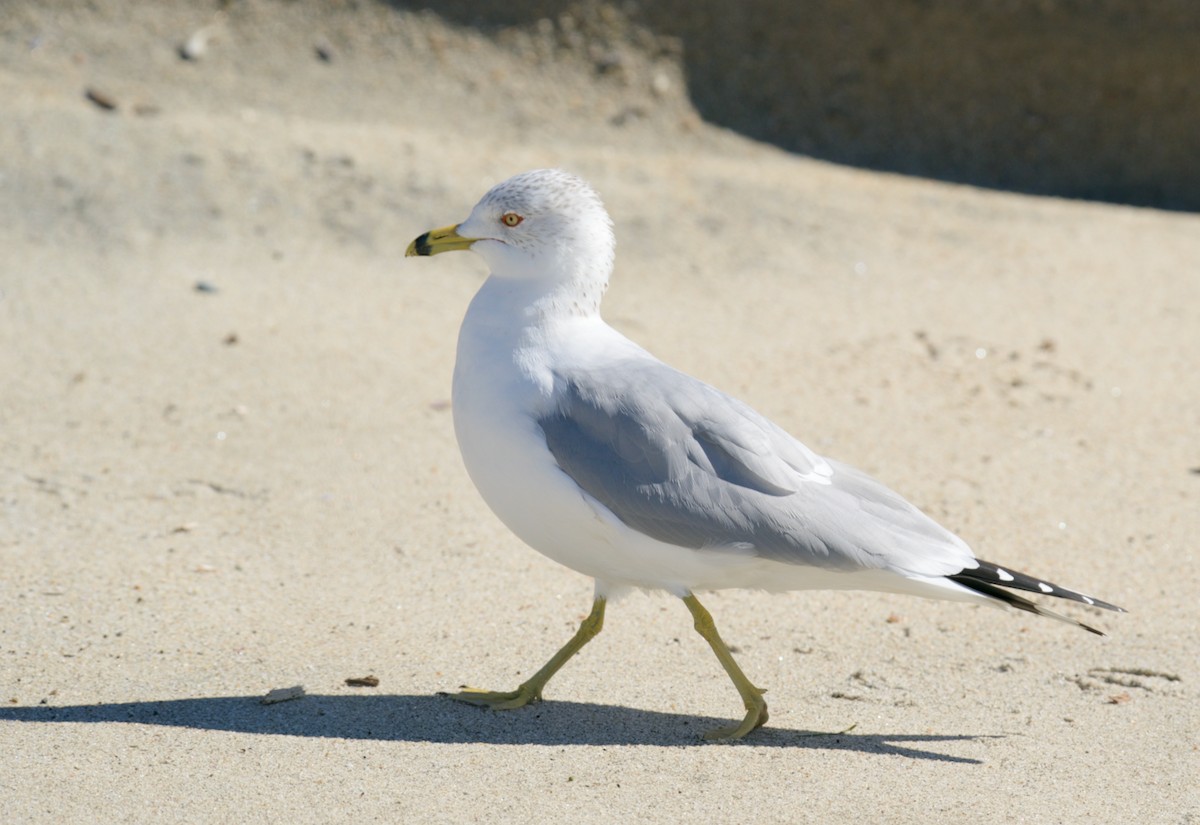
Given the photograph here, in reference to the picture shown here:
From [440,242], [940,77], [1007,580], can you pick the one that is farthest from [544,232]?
[940,77]

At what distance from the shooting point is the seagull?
351 centimetres

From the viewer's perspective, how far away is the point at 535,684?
3834 mm

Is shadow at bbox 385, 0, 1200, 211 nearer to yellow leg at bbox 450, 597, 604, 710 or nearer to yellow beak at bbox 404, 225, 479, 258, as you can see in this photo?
yellow beak at bbox 404, 225, 479, 258

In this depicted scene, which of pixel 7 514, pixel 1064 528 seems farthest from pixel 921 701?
pixel 7 514

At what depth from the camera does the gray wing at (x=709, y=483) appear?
11.5 feet

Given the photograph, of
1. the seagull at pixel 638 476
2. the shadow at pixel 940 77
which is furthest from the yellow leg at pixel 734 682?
the shadow at pixel 940 77

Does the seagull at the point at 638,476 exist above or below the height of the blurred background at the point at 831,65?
below

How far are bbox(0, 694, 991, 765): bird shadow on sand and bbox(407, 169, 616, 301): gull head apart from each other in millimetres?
1182

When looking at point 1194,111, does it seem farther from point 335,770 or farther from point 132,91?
point 335,770

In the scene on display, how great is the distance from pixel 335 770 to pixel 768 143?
22.6 ft

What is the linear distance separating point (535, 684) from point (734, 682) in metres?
0.55

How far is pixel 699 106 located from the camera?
31.3 ft

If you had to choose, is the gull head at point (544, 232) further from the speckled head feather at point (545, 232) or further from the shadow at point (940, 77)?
the shadow at point (940, 77)

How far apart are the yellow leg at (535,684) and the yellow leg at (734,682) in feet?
0.94
